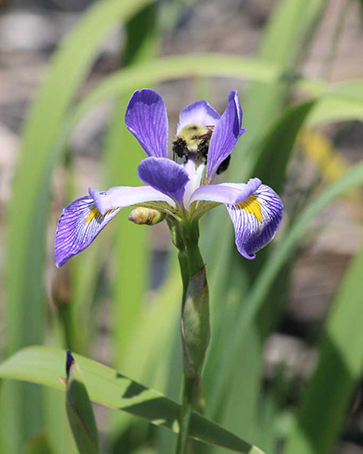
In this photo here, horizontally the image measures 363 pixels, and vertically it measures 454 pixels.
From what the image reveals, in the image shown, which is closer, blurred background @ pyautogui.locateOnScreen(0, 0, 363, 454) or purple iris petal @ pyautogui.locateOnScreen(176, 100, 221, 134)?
purple iris petal @ pyautogui.locateOnScreen(176, 100, 221, 134)

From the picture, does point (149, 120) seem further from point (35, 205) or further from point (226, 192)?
point (35, 205)

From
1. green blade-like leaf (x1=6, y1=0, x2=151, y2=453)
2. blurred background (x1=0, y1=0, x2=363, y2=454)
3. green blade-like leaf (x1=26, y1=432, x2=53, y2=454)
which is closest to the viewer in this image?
green blade-like leaf (x1=26, y1=432, x2=53, y2=454)

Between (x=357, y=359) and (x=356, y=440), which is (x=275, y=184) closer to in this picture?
(x=357, y=359)

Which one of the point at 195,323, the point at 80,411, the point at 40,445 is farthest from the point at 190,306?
the point at 40,445

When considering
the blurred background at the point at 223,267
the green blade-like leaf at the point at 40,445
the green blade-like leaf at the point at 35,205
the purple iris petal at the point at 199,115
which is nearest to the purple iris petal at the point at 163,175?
the purple iris petal at the point at 199,115

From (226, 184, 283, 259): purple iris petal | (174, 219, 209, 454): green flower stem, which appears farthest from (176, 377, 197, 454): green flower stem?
(226, 184, 283, 259): purple iris petal

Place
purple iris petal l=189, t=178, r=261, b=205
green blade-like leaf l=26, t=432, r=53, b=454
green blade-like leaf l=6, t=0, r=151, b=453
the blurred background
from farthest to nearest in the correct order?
green blade-like leaf l=6, t=0, r=151, b=453 → the blurred background → green blade-like leaf l=26, t=432, r=53, b=454 → purple iris petal l=189, t=178, r=261, b=205

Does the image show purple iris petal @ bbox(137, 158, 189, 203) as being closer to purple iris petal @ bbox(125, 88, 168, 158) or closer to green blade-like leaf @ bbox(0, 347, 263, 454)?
purple iris petal @ bbox(125, 88, 168, 158)
